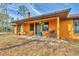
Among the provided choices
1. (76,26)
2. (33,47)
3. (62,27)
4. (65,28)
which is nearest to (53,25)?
(62,27)

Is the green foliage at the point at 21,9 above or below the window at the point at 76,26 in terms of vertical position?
above

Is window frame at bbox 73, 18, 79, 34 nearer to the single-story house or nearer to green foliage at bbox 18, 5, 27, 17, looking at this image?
the single-story house

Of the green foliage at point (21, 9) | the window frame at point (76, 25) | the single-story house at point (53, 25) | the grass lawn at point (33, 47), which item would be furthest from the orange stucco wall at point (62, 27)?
the green foliage at point (21, 9)

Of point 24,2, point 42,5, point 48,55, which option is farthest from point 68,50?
point 24,2

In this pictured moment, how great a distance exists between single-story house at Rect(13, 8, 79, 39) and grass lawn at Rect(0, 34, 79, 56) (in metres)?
0.38

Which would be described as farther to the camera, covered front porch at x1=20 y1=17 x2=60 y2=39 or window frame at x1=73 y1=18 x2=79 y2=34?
window frame at x1=73 y1=18 x2=79 y2=34

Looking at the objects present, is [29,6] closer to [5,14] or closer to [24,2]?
[24,2]

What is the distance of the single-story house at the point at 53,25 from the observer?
8.47 m

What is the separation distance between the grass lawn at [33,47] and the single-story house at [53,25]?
375 mm

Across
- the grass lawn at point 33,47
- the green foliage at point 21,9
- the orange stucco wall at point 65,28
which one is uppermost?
the green foliage at point 21,9

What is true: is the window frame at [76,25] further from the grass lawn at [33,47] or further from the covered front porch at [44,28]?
the covered front porch at [44,28]

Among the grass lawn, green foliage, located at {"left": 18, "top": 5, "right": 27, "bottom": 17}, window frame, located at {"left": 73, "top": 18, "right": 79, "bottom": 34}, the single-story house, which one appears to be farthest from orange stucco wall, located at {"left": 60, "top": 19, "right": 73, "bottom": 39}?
green foliage, located at {"left": 18, "top": 5, "right": 27, "bottom": 17}

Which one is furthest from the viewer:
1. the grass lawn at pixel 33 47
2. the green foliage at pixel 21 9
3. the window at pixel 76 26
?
the window at pixel 76 26

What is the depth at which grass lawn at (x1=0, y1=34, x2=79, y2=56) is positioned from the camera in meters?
8.00
